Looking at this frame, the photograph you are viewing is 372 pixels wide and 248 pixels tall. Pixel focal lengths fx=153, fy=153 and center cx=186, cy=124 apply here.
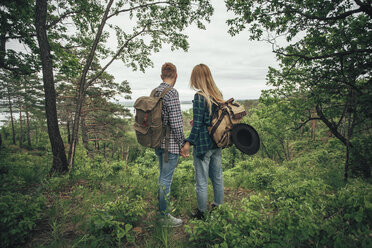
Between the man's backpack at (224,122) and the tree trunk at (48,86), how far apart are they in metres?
4.31

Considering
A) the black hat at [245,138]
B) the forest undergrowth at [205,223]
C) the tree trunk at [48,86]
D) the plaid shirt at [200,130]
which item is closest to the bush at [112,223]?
the forest undergrowth at [205,223]

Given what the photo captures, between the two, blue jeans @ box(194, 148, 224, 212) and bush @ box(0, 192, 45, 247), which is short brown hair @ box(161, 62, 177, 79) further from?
bush @ box(0, 192, 45, 247)

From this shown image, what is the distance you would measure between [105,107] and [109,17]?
32.4 ft

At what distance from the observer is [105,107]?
44.1ft

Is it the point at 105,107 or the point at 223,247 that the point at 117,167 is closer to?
the point at 223,247

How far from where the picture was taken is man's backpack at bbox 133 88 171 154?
2004mm

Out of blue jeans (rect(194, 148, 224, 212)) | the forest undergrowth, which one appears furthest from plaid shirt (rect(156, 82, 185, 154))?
the forest undergrowth

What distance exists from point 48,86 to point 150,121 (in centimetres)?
379

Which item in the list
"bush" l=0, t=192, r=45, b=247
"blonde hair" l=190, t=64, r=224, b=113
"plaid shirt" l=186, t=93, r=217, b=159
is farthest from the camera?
"blonde hair" l=190, t=64, r=224, b=113

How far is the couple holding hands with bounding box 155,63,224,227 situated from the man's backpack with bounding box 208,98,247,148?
71 millimetres

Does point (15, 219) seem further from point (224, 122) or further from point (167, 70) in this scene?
point (224, 122)

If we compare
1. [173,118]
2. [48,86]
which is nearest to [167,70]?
[173,118]

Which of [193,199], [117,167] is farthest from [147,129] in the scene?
[117,167]

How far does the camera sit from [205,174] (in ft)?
6.82
